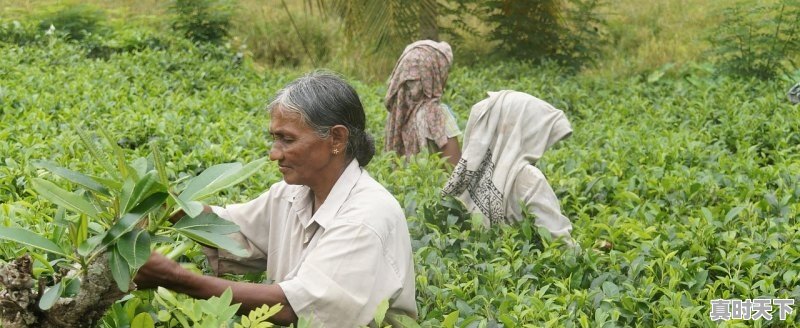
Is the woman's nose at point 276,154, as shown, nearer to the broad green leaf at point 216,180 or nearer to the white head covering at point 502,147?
the broad green leaf at point 216,180

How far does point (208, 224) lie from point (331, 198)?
0.42 metres

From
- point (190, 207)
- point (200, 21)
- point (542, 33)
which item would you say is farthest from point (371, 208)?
point (200, 21)

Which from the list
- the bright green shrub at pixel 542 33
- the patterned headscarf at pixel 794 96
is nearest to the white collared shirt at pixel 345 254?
the patterned headscarf at pixel 794 96

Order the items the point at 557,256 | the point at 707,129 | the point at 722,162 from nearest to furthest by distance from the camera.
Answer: the point at 557,256 → the point at 722,162 → the point at 707,129

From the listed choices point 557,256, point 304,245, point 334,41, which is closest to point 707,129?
point 557,256

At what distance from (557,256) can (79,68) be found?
5.35 metres

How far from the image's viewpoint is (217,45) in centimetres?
1023

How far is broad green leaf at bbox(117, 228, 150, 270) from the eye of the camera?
1.99 meters

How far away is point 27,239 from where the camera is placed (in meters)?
2.05

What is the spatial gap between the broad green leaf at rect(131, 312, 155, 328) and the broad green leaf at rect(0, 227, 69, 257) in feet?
0.68

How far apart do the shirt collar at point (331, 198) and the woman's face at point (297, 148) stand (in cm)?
6

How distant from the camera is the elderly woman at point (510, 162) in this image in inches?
150

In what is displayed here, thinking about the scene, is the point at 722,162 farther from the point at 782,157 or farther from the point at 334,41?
the point at 334,41

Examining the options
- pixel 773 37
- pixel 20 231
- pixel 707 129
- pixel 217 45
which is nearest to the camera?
pixel 20 231
